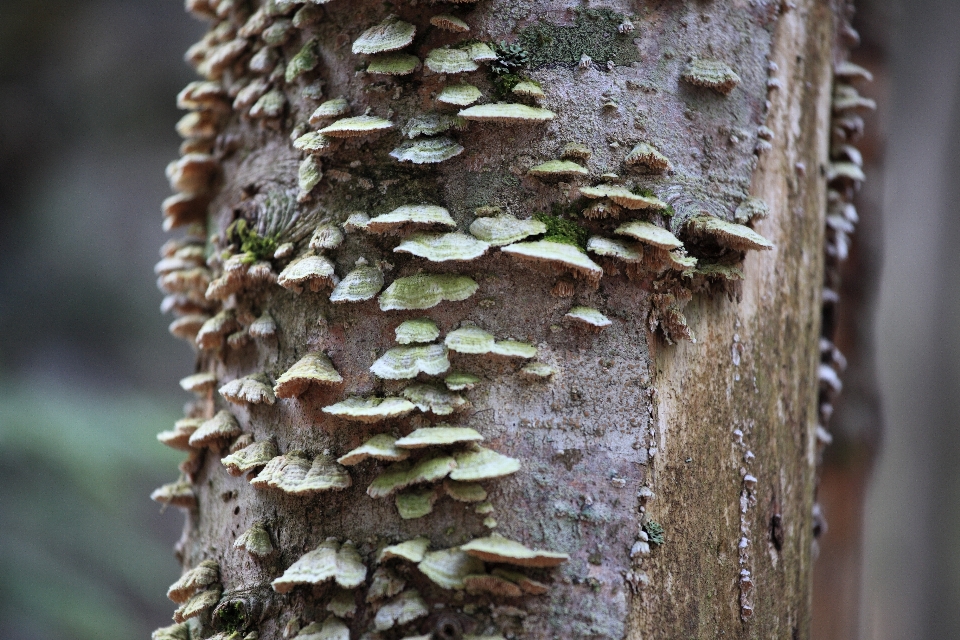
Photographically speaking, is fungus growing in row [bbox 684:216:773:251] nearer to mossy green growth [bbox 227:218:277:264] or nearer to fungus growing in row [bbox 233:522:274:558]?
mossy green growth [bbox 227:218:277:264]

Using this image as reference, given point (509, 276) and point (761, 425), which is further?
point (761, 425)

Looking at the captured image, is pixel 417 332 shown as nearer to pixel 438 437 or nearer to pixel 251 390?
pixel 438 437

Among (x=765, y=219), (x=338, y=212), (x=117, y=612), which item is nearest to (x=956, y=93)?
(x=765, y=219)

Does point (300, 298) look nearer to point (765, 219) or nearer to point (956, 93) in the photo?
point (765, 219)

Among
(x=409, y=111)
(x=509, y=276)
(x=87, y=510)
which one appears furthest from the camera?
(x=87, y=510)

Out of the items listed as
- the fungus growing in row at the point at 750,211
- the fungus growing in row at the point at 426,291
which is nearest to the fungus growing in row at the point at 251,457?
the fungus growing in row at the point at 426,291

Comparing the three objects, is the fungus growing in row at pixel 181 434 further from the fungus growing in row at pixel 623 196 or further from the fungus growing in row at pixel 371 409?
A: the fungus growing in row at pixel 623 196

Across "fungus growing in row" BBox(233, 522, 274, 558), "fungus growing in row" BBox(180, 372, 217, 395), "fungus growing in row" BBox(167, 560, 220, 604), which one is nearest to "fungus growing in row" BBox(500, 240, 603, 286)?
"fungus growing in row" BBox(233, 522, 274, 558)
